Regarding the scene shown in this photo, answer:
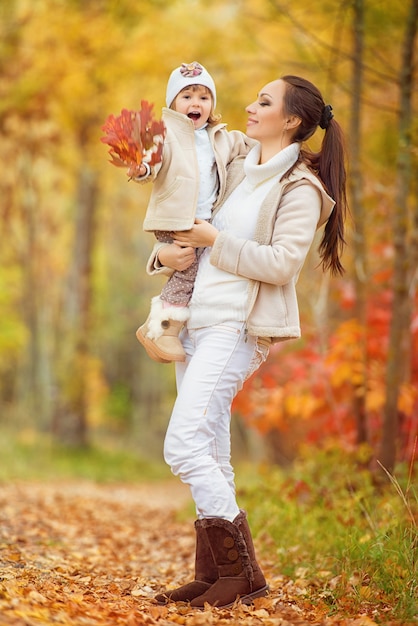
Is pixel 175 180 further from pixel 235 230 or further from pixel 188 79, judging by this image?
pixel 188 79

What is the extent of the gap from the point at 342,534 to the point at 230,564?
4.28 ft

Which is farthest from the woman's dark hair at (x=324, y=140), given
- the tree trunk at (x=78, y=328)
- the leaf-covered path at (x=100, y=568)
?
the tree trunk at (x=78, y=328)

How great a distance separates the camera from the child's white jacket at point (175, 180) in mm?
3230

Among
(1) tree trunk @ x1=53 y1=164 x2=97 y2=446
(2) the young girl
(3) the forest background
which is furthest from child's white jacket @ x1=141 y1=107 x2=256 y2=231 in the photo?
(1) tree trunk @ x1=53 y1=164 x2=97 y2=446

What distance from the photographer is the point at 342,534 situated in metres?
4.40

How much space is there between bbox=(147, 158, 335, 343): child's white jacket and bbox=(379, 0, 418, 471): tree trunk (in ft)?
7.95

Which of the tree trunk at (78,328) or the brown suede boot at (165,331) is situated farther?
the tree trunk at (78,328)

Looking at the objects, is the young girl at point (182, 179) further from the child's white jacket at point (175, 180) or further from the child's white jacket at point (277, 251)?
the child's white jacket at point (277, 251)

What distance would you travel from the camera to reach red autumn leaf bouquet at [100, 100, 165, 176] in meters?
3.12

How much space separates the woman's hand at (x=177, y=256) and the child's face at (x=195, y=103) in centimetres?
53

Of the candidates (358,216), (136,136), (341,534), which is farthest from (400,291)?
(136,136)

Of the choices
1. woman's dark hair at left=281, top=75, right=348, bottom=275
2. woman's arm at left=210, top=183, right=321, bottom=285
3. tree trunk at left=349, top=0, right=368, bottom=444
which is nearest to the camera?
woman's arm at left=210, top=183, right=321, bottom=285

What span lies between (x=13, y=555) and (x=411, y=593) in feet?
6.69

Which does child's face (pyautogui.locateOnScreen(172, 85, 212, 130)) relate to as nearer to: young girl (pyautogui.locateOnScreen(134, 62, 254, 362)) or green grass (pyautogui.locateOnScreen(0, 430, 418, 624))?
young girl (pyautogui.locateOnScreen(134, 62, 254, 362))
